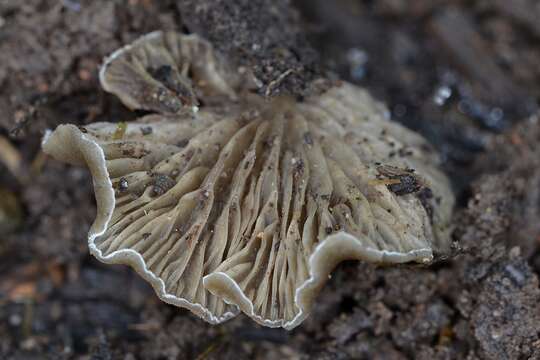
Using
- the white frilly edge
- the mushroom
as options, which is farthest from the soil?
the white frilly edge

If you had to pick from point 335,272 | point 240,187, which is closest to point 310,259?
point 240,187

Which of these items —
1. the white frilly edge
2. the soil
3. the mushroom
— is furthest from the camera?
the soil

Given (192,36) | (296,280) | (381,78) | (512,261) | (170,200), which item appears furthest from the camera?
(381,78)

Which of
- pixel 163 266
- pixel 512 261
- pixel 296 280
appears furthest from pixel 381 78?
pixel 163 266

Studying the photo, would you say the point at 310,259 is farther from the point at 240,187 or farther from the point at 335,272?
the point at 335,272

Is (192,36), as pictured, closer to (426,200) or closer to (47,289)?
(426,200)

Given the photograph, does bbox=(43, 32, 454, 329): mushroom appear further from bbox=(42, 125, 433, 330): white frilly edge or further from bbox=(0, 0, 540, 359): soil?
bbox=(0, 0, 540, 359): soil
